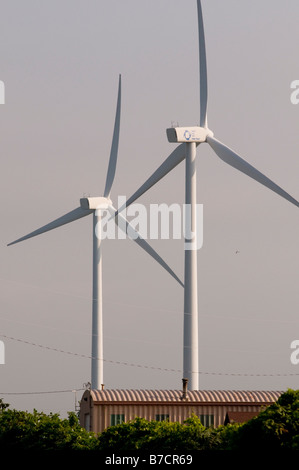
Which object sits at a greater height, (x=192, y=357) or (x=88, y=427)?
(x=192, y=357)

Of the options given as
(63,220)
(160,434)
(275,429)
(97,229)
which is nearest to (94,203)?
(97,229)

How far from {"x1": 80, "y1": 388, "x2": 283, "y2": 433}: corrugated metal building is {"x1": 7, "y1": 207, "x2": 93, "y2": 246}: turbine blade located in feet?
95.7

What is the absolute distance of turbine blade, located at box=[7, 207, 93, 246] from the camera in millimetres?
138500

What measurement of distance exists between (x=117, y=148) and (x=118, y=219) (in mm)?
8481

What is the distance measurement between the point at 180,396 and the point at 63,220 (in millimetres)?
34310

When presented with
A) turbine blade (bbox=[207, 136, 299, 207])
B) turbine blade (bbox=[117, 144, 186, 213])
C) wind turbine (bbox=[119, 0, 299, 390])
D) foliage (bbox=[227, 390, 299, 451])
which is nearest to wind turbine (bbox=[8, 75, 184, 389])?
turbine blade (bbox=[117, 144, 186, 213])

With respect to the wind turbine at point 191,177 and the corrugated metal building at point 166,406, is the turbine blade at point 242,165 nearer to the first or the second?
the wind turbine at point 191,177

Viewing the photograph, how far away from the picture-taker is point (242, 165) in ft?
381
